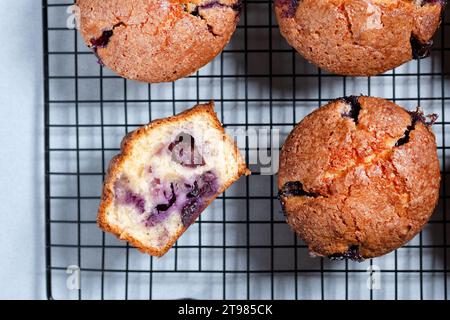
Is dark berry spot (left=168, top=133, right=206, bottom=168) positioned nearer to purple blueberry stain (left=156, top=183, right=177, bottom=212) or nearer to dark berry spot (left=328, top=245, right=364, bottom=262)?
purple blueberry stain (left=156, top=183, right=177, bottom=212)

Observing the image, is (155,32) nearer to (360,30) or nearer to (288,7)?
(288,7)

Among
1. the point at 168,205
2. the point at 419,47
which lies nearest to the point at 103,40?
the point at 168,205

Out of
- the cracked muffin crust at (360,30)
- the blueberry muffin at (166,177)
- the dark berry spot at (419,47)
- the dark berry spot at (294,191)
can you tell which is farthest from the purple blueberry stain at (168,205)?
the dark berry spot at (419,47)

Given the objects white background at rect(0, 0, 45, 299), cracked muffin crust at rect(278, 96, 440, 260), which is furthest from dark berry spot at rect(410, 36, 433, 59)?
white background at rect(0, 0, 45, 299)

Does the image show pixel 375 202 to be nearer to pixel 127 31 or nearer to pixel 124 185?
pixel 124 185

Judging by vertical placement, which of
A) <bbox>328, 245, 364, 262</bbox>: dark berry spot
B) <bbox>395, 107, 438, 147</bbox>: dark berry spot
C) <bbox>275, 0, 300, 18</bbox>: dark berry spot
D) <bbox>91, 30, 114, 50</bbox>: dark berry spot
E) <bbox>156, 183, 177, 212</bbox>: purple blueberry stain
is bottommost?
<bbox>328, 245, 364, 262</bbox>: dark berry spot

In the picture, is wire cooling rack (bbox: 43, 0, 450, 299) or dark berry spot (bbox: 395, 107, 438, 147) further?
wire cooling rack (bbox: 43, 0, 450, 299)

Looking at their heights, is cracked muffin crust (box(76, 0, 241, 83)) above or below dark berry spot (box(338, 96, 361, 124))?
above
